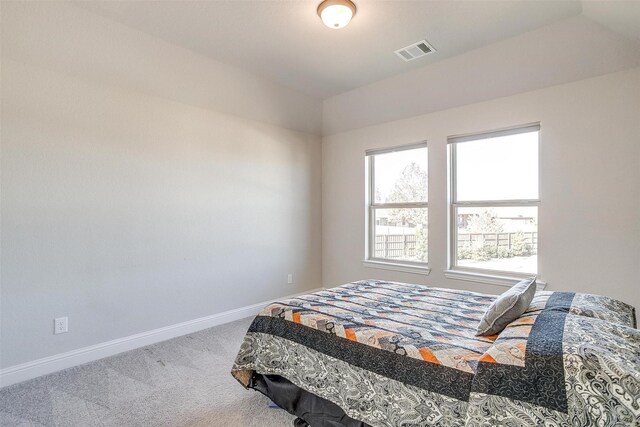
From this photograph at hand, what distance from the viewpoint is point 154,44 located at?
2.84 meters

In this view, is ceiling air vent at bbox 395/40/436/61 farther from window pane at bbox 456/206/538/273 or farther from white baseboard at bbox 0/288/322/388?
white baseboard at bbox 0/288/322/388

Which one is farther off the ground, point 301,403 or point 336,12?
point 336,12

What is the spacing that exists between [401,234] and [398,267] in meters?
0.43

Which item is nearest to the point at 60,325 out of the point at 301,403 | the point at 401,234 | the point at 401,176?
the point at 301,403

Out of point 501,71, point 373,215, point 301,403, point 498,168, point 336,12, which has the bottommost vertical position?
point 301,403

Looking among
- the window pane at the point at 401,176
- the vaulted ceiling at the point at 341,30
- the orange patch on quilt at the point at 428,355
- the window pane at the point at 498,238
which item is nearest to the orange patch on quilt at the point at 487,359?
the orange patch on quilt at the point at 428,355

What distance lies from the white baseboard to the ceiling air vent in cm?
327

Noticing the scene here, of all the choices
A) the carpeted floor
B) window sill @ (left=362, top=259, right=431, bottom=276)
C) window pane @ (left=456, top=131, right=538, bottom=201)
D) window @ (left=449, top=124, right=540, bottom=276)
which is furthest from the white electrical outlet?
window pane @ (left=456, top=131, right=538, bottom=201)

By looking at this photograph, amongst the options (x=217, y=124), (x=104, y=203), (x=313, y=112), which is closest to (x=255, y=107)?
(x=217, y=124)

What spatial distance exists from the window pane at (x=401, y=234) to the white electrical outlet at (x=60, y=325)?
11.1 feet

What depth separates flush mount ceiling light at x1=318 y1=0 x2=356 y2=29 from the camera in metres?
2.33

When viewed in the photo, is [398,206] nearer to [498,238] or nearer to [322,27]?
[498,238]

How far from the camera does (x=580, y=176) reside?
2934 millimetres

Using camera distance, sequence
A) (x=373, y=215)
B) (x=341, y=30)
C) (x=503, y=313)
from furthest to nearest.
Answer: (x=373, y=215)
(x=341, y=30)
(x=503, y=313)
